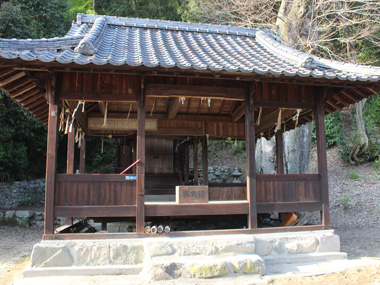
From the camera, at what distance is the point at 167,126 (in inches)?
379

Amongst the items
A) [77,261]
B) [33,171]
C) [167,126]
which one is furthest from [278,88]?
[33,171]

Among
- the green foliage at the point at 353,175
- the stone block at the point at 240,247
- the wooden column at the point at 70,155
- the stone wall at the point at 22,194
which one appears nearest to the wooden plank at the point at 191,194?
the stone block at the point at 240,247

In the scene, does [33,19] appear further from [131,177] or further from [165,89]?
[131,177]

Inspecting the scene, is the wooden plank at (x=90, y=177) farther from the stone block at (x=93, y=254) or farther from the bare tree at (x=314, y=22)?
the bare tree at (x=314, y=22)

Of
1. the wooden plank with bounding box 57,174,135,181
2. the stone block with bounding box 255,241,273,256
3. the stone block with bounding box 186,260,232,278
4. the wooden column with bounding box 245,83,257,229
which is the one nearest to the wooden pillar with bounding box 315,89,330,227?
the stone block with bounding box 255,241,273,256

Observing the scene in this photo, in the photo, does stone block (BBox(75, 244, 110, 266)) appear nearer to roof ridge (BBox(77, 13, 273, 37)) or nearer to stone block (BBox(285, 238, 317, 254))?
stone block (BBox(285, 238, 317, 254))

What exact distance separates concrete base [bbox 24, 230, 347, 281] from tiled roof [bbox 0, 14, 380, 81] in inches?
124

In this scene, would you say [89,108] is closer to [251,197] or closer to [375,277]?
[251,197]

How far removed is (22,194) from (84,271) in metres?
10.5

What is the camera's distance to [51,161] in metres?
5.63

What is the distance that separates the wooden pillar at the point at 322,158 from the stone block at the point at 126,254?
12.9 feet

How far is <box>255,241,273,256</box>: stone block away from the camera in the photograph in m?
6.00

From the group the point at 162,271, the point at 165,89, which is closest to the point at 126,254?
the point at 162,271

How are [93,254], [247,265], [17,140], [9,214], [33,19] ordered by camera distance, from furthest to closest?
[33,19]
[17,140]
[9,214]
[93,254]
[247,265]
